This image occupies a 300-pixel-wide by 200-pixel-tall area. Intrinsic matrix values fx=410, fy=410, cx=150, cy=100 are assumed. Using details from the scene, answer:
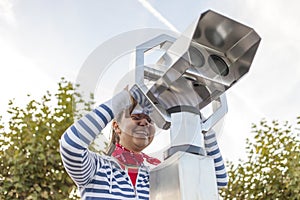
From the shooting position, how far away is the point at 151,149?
826 mm

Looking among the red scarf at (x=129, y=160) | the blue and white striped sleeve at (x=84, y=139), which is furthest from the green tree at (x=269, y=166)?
the blue and white striped sleeve at (x=84, y=139)

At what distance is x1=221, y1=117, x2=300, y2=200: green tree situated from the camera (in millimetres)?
2156

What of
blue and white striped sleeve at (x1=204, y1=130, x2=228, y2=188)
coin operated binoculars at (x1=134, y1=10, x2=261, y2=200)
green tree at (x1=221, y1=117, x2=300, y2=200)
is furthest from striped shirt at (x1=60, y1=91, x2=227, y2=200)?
green tree at (x1=221, y1=117, x2=300, y2=200)

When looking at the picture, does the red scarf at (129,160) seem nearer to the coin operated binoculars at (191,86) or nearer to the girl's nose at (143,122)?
the girl's nose at (143,122)

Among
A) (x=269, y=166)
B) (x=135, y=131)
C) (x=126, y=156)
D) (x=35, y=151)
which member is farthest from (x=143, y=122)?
(x=269, y=166)

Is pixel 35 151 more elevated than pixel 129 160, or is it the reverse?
pixel 35 151

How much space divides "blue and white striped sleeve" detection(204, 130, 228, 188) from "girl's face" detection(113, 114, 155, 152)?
126 mm

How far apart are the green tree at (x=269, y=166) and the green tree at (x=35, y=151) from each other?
0.94 meters

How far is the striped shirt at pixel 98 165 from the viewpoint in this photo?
0.96 m

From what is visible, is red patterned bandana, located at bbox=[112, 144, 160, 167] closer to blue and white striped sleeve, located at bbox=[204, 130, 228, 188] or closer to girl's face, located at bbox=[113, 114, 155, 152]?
girl's face, located at bbox=[113, 114, 155, 152]

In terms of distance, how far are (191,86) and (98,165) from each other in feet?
1.80

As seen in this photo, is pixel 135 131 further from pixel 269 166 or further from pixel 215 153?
pixel 269 166

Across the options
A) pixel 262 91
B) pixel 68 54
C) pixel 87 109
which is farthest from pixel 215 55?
pixel 262 91

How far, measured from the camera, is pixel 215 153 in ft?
3.38
